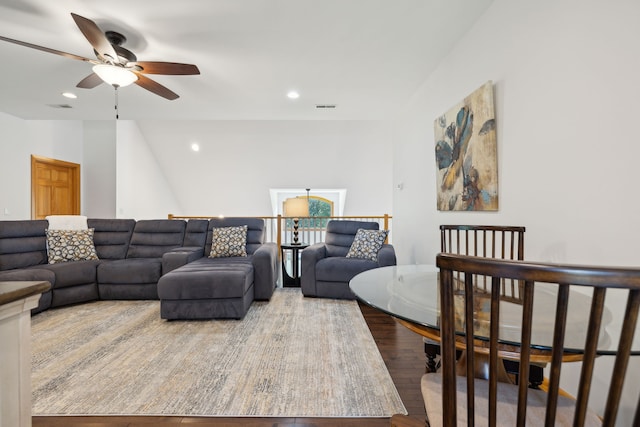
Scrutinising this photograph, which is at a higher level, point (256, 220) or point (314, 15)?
point (314, 15)

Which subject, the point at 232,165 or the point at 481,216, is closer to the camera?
the point at 481,216

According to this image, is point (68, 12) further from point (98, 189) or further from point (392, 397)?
point (98, 189)

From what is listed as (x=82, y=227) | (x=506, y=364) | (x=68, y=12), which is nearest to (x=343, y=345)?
(x=506, y=364)

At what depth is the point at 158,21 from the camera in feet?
7.13

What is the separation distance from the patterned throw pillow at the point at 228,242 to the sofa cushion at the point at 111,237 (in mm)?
1162

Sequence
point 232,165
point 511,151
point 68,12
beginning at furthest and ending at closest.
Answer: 1. point 232,165
2. point 68,12
3. point 511,151

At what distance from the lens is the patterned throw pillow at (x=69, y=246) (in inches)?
134

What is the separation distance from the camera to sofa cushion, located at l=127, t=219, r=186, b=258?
383 cm

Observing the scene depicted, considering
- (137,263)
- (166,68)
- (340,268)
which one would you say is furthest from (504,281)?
(137,263)

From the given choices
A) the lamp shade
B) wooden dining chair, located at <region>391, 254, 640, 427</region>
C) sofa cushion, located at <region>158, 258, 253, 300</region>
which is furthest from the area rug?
the lamp shade

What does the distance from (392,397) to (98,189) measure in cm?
621

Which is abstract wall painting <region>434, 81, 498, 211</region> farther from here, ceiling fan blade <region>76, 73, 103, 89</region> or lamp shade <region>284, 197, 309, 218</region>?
ceiling fan blade <region>76, 73, 103, 89</region>

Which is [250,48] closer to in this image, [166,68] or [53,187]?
[166,68]

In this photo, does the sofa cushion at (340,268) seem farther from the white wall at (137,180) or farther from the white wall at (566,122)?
the white wall at (137,180)
